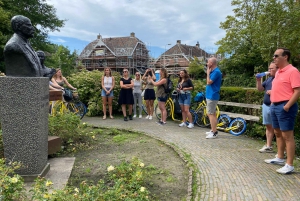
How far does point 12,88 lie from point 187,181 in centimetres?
278

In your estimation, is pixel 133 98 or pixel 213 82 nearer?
pixel 213 82

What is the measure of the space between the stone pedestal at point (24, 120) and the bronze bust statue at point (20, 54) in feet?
0.62

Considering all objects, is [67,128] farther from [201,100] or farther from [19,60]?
[201,100]

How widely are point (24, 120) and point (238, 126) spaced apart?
17.2 feet

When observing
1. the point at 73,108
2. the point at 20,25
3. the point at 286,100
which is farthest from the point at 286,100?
the point at 73,108

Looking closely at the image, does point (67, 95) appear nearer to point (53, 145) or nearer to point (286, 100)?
point (53, 145)

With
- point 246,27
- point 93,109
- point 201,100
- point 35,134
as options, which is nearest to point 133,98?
point 93,109

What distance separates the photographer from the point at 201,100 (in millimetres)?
Result: 7531

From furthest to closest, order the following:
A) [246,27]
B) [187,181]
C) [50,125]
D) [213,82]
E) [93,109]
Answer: [246,27] < [93,109] < [213,82] < [50,125] < [187,181]

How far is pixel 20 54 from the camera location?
330cm

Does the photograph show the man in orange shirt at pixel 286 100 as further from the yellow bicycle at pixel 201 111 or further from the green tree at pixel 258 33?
the green tree at pixel 258 33

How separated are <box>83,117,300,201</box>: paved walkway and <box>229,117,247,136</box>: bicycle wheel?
0.19 m

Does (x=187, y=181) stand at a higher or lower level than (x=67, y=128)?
lower

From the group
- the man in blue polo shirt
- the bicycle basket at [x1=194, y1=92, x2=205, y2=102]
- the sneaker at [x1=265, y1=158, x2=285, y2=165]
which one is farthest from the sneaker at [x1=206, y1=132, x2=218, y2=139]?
the sneaker at [x1=265, y1=158, x2=285, y2=165]
